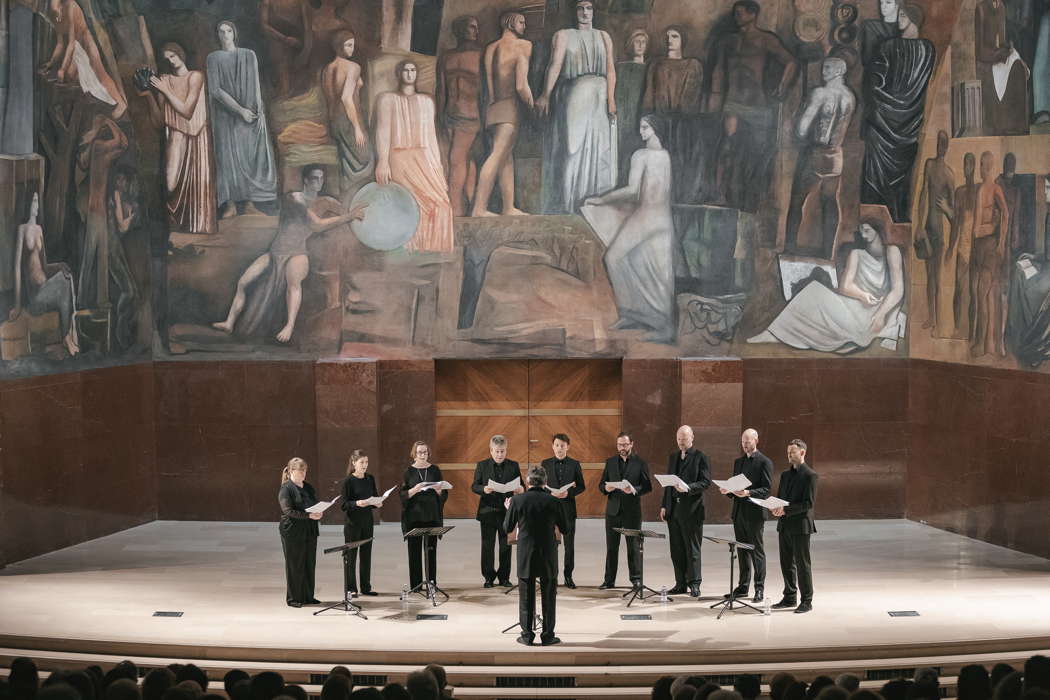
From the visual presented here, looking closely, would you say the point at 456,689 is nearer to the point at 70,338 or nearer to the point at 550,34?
the point at 70,338

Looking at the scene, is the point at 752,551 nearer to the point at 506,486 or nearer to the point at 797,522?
the point at 797,522

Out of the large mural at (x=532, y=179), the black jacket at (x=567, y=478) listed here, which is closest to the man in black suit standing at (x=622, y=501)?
the black jacket at (x=567, y=478)

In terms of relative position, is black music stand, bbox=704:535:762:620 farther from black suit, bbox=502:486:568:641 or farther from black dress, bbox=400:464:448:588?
black dress, bbox=400:464:448:588

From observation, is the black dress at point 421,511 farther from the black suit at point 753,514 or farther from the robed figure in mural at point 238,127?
the robed figure in mural at point 238,127

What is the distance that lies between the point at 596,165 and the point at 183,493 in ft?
22.1

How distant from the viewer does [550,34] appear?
16562 mm

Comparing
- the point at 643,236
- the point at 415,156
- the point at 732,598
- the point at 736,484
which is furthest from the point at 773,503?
the point at 415,156

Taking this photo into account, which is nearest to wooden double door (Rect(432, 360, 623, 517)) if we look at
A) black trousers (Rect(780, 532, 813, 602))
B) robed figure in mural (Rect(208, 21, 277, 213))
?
robed figure in mural (Rect(208, 21, 277, 213))

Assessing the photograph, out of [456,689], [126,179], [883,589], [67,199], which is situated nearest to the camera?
[456,689]

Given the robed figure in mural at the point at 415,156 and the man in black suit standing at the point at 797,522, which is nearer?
the man in black suit standing at the point at 797,522

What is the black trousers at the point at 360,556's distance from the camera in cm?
1252

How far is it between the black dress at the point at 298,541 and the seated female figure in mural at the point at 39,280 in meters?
4.08

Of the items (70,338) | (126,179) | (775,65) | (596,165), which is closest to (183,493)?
(70,338)

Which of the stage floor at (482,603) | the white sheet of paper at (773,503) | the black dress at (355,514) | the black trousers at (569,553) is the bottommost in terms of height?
the stage floor at (482,603)
